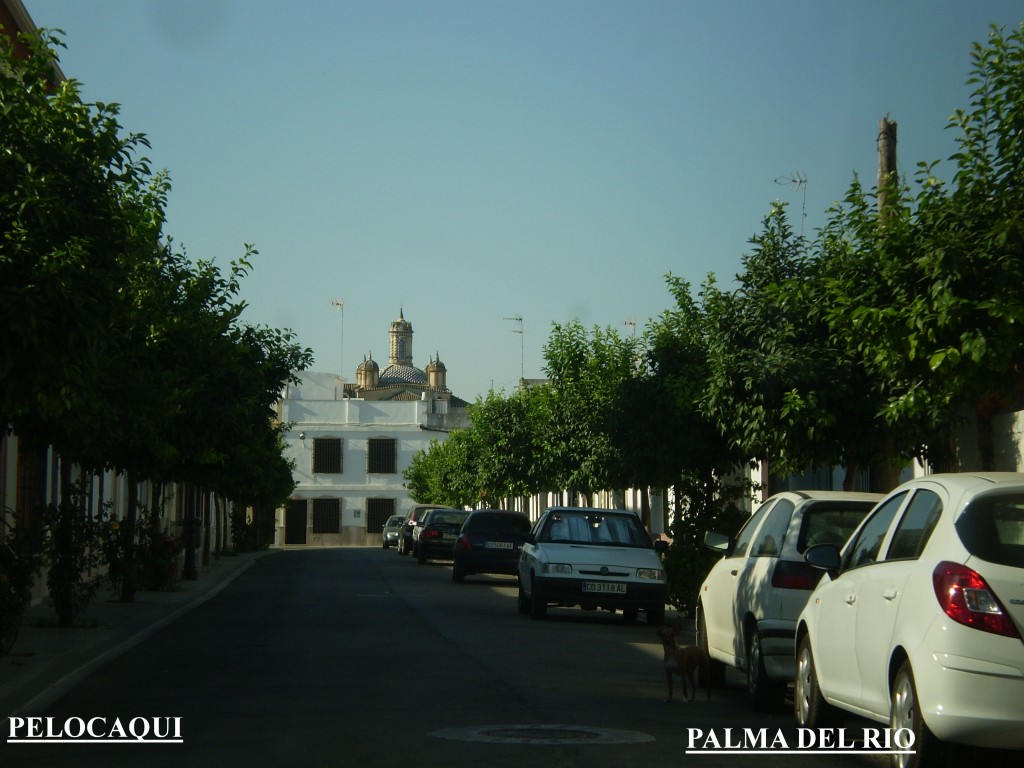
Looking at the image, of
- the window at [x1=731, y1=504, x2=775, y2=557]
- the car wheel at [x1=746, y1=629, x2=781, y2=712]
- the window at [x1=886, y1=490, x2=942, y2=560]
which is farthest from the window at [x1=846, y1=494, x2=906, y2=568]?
the window at [x1=731, y1=504, x2=775, y2=557]

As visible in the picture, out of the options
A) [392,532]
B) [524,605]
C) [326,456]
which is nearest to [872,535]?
[524,605]

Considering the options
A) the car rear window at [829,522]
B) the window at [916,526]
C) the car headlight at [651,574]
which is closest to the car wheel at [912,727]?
the window at [916,526]

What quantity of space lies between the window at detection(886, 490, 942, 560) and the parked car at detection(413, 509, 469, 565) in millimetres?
36819

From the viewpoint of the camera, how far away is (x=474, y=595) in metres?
28.1

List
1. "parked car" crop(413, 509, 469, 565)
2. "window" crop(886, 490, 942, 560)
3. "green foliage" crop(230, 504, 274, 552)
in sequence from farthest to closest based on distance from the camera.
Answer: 1. "green foliage" crop(230, 504, 274, 552)
2. "parked car" crop(413, 509, 469, 565)
3. "window" crop(886, 490, 942, 560)

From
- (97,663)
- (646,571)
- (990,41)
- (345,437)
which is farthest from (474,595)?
(345,437)

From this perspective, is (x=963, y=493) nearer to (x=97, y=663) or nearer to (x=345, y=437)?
(x=97, y=663)

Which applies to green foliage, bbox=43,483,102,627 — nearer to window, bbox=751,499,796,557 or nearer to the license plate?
the license plate

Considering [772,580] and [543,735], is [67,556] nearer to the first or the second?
[772,580]

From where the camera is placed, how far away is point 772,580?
10844 millimetres

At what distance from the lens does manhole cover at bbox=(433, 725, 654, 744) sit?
29.7 ft

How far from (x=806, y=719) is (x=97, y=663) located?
307 inches

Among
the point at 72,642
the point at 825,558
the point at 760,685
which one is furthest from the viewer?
the point at 72,642

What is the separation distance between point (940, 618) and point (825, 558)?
2.14 metres
